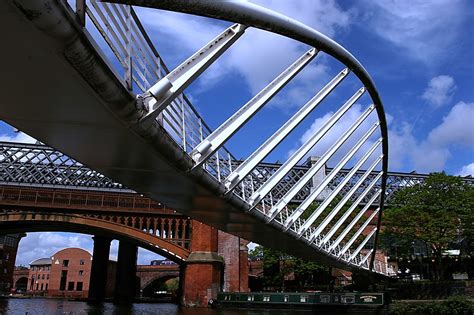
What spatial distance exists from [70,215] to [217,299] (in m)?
18.2

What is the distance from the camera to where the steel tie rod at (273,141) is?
14.2 metres

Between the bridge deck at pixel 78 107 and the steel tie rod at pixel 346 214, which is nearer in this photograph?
the bridge deck at pixel 78 107

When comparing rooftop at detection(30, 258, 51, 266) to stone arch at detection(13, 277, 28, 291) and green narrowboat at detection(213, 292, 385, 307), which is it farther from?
green narrowboat at detection(213, 292, 385, 307)

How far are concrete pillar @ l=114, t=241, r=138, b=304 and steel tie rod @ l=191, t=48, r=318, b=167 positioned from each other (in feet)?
189

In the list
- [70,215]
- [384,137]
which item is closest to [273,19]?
[384,137]

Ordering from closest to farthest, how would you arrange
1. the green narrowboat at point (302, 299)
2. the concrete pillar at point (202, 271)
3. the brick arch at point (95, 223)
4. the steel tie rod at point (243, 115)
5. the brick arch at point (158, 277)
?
1. the steel tie rod at point (243, 115)
2. the green narrowboat at point (302, 299)
3. the concrete pillar at point (202, 271)
4. the brick arch at point (95, 223)
5. the brick arch at point (158, 277)

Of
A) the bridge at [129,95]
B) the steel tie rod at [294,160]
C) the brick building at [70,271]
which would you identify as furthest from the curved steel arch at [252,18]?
the brick building at [70,271]

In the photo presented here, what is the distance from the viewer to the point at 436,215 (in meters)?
41.7

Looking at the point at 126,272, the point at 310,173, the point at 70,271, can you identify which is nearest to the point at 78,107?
the point at 310,173

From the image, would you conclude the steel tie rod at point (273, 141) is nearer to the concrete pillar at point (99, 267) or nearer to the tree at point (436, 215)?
the tree at point (436, 215)

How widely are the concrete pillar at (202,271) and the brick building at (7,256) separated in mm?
64675

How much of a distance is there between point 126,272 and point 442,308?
47.8 m

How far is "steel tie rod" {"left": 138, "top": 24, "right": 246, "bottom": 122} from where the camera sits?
8.67 meters

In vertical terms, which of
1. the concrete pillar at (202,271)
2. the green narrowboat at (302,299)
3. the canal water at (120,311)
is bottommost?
the canal water at (120,311)
